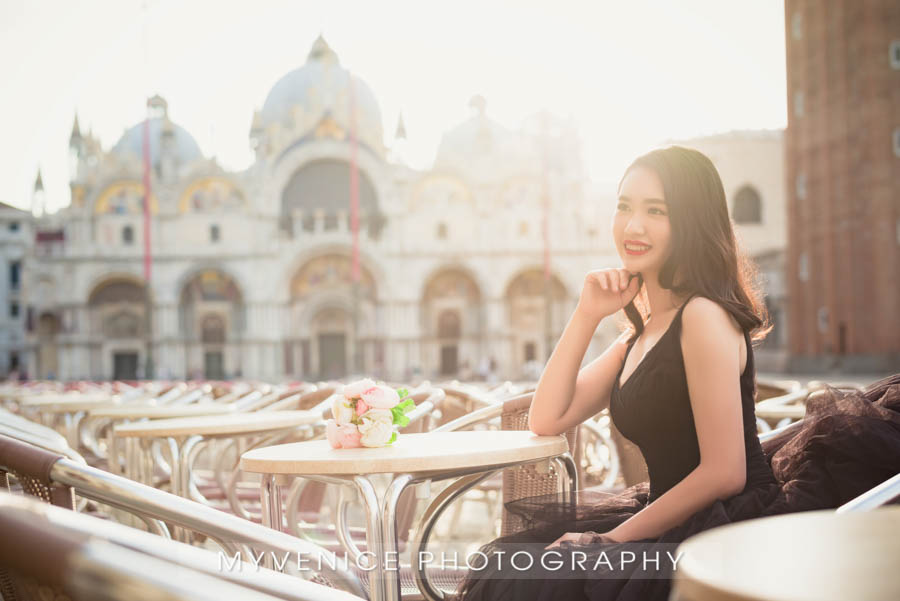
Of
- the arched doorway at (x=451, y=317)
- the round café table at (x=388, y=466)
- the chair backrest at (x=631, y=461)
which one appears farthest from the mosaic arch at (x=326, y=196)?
the round café table at (x=388, y=466)

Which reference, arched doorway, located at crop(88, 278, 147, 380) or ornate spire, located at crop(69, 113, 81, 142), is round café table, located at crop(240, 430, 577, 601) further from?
ornate spire, located at crop(69, 113, 81, 142)

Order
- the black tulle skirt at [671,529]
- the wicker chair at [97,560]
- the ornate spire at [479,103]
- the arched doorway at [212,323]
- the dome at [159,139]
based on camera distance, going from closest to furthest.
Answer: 1. the wicker chair at [97,560]
2. the black tulle skirt at [671,529]
3. the arched doorway at [212,323]
4. the ornate spire at [479,103]
5. the dome at [159,139]

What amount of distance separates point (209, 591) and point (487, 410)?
96.8 inches

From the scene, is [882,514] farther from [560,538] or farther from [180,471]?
[180,471]

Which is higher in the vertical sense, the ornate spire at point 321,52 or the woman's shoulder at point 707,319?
the ornate spire at point 321,52

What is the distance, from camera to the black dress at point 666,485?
164 centimetres

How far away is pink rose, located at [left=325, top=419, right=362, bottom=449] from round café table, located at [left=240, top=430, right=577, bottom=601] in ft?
0.08

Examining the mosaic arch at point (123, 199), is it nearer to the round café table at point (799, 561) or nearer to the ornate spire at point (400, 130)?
the ornate spire at point (400, 130)

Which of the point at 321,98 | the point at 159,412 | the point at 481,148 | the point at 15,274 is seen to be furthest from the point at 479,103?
the point at 159,412

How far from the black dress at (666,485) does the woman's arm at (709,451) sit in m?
0.03

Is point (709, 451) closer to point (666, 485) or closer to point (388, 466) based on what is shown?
point (666, 485)

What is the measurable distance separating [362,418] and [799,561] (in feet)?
5.57

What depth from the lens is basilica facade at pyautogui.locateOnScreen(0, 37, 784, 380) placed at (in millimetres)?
34938

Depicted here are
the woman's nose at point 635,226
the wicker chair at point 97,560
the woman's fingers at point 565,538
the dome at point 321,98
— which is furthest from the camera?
the dome at point 321,98
